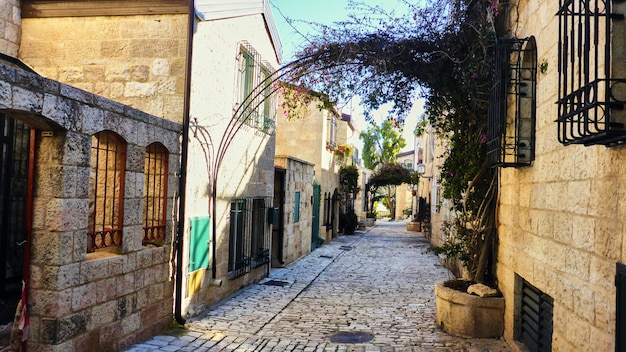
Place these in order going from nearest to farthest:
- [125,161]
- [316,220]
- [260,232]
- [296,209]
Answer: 1. [125,161]
2. [260,232]
3. [296,209]
4. [316,220]

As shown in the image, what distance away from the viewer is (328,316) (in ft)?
25.6

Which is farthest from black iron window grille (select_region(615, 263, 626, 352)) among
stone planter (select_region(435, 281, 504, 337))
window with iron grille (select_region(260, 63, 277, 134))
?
window with iron grille (select_region(260, 63, 277, 134))

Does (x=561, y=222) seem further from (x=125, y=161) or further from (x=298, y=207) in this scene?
(x=298, y=207)

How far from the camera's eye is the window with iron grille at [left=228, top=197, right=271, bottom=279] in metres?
9.09

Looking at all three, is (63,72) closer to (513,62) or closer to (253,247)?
(253,247)

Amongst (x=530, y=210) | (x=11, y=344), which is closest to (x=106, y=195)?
(x=11, y=344)

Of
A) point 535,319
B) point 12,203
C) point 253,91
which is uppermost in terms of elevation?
point 253,91

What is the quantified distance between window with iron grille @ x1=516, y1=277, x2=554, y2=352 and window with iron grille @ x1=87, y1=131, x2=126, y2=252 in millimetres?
4484

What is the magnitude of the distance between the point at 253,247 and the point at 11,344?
6.19 metres

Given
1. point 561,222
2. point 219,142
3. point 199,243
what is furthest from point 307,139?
point 561,222

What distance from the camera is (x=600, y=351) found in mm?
3549

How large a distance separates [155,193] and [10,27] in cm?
328

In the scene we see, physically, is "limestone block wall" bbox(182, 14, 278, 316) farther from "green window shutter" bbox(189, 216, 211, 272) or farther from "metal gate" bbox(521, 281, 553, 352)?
"metal gate" bbox(521, 281, 553, 352)

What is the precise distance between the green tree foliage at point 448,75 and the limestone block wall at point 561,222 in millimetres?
553
